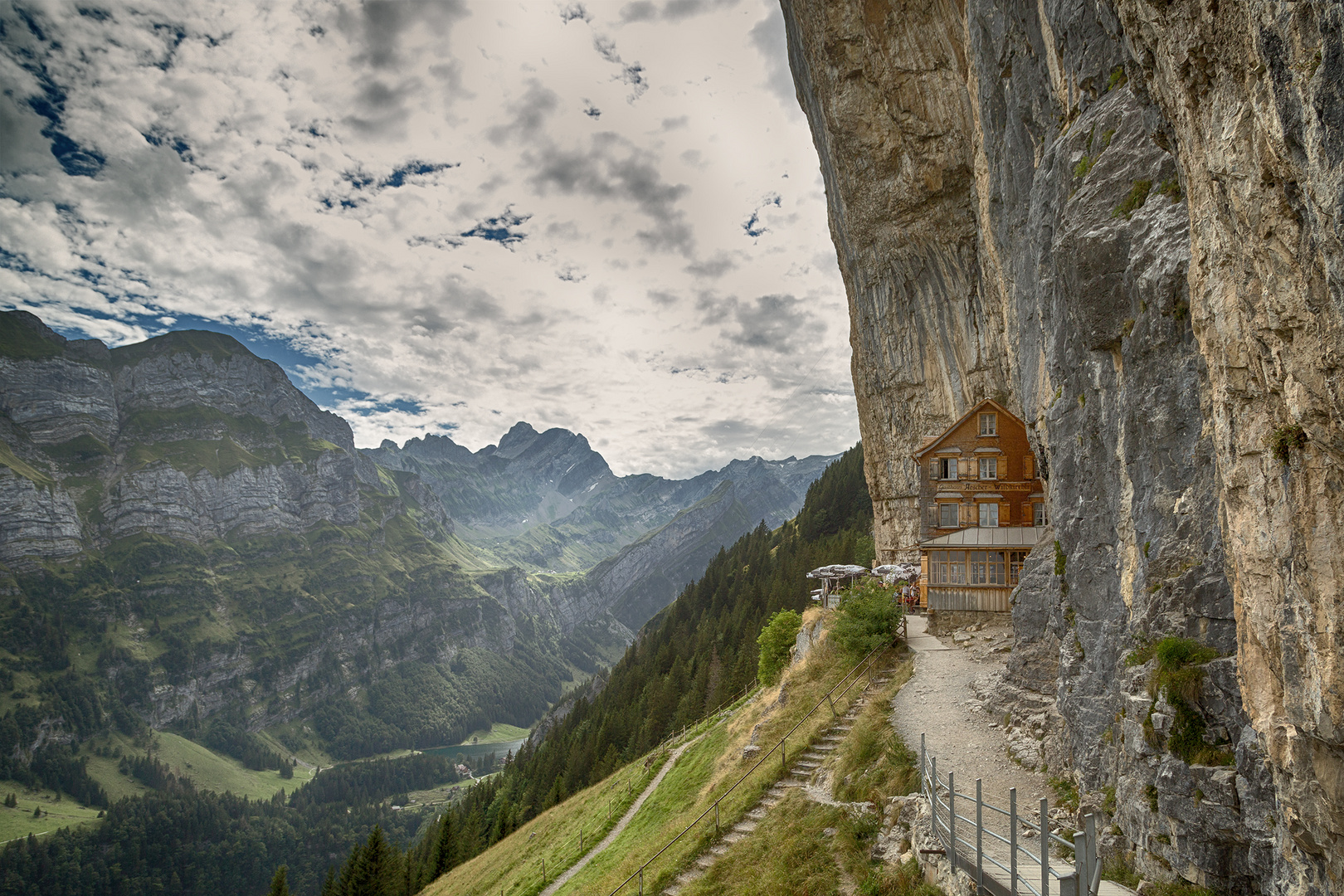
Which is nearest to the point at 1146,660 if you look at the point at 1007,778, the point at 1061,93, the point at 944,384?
the point at 1007,778

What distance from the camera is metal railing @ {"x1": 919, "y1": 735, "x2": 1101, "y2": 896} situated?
8.57 meters

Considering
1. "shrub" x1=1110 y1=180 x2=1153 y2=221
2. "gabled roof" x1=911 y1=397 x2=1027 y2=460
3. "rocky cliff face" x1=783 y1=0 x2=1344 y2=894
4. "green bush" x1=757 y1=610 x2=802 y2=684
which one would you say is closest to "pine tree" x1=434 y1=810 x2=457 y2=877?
"green bush" x1=757 y1=610 x2=802 y2=684

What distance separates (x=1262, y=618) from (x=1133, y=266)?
7.90 metres

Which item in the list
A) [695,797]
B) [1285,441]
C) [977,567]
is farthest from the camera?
[977,567]

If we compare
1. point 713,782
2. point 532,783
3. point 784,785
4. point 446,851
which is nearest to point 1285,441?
point 784,785

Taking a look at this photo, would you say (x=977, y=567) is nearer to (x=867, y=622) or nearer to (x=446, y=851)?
(x=867, y=622)

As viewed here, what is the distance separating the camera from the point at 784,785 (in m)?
23.0

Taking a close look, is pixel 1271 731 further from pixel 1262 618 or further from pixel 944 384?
pixel 944 384

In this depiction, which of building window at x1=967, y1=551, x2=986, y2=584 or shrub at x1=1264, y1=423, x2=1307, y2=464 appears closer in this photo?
shrub at x1=1264, y1=423, x2=1307, y2=464

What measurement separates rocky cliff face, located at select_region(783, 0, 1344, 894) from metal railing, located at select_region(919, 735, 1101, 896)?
6.42 ft

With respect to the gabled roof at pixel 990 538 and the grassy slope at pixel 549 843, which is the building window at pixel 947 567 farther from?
the grassy slope at pixel 549 843

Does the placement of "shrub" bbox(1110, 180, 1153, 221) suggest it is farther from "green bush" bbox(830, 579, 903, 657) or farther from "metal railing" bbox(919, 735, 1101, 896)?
"green bush" bbox(830, 579, 903, 657)

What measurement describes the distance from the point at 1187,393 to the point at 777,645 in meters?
35.5

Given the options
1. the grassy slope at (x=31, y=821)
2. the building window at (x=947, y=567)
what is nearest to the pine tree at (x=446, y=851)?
the building window at (x=947, y=567)
